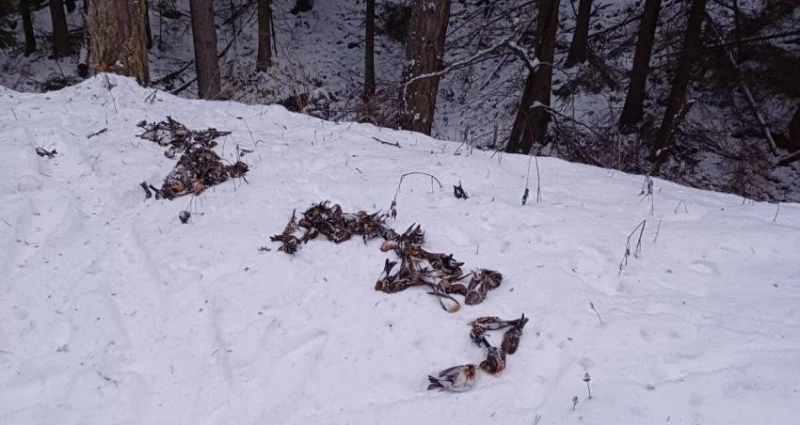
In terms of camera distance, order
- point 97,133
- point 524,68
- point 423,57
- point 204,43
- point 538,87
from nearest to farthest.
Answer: point 97,133
point 423,57
point 538,87
point 204,43
point 524,68

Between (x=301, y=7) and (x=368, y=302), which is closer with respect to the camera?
(x=368, y=302)

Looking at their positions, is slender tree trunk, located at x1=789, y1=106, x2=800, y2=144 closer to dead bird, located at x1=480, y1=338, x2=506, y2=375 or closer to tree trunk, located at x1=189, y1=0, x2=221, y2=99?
dead bird, located at x1=480, y1=338, x2=506, y2=375

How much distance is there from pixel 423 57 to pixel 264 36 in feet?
29.4

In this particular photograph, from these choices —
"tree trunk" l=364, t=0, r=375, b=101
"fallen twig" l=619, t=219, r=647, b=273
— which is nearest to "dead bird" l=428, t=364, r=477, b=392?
"fallen twig" l=619, t=219, r=647, b=273

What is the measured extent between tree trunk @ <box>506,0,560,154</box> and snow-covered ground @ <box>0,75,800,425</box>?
4.12 metres

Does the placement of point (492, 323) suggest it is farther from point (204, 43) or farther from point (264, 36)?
point (264, 36)

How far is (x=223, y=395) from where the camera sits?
2447 mm

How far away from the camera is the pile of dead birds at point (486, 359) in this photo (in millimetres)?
2381

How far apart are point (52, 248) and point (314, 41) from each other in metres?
15.2

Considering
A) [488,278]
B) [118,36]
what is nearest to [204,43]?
[118,36]

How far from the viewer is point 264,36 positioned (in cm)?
1465

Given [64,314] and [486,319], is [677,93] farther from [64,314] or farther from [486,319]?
[64,314]

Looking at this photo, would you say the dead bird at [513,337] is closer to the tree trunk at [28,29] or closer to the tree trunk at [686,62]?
the tree trunk at [686,62]

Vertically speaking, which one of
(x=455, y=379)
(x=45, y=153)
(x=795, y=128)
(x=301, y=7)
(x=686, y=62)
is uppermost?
(x=301, y=7)
